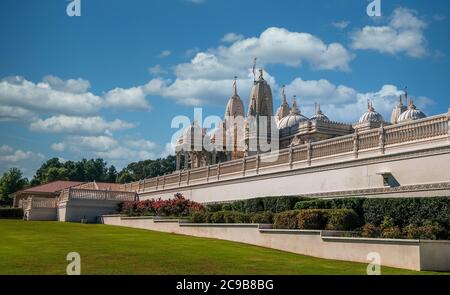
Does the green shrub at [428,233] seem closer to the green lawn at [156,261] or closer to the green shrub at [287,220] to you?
the green lawn at [156,261]

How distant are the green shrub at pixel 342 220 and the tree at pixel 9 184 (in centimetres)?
9537

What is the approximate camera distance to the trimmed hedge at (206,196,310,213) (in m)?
27.9

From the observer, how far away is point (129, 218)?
38688 mm

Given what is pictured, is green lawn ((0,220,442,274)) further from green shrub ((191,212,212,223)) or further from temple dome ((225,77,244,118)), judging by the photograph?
temple dome ((225,77,244,118))

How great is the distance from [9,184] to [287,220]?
324ft

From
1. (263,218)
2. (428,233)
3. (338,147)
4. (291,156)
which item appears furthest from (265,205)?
(428,233)

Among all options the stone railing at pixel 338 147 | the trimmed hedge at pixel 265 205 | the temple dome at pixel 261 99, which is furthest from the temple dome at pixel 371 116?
the trimmed hedge at pixel 265 205

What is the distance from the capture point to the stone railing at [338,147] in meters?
23.9

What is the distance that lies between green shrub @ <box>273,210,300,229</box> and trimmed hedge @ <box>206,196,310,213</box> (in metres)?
4.47

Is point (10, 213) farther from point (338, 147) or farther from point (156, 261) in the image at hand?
point (156, 261)

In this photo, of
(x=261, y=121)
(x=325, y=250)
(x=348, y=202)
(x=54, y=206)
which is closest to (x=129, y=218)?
(x=54, y=206)
